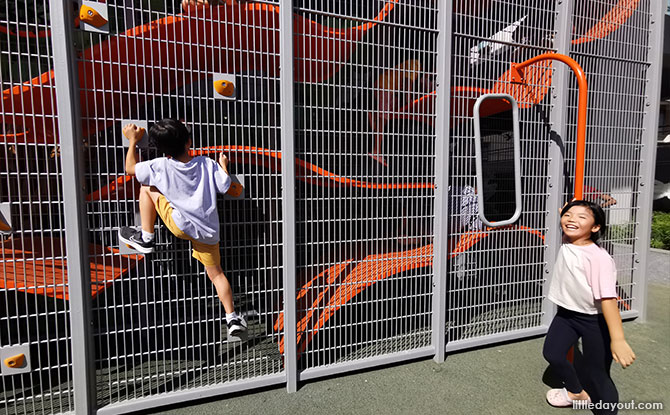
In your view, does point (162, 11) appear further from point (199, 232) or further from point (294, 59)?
point (199, 232)

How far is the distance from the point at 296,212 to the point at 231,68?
1.13m

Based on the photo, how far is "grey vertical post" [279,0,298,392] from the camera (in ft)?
8.21

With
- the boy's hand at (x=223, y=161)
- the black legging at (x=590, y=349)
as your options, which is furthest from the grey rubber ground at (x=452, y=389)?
the boy's hand at (x=223, y=161)

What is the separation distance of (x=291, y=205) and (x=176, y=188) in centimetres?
79

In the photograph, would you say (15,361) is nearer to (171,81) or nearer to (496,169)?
(171,81)

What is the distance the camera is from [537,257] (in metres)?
3.42

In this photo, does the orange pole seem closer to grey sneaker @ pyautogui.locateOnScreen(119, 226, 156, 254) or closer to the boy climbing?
the boy climbing

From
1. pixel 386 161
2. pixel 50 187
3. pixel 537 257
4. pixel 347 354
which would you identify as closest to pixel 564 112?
pixel 537 257

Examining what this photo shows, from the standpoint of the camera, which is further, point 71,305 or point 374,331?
point 374,331

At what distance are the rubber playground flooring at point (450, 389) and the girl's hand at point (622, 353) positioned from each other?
82cm

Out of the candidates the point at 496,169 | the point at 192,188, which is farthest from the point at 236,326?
the point at 496,169

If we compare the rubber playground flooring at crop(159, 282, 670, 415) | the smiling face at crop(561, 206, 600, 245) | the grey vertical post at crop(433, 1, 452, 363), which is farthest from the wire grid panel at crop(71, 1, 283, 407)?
the smiling face at crop(561, 206, 600, 245)

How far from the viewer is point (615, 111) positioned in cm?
363

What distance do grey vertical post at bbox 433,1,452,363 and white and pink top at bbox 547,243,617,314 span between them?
0.92 metres
